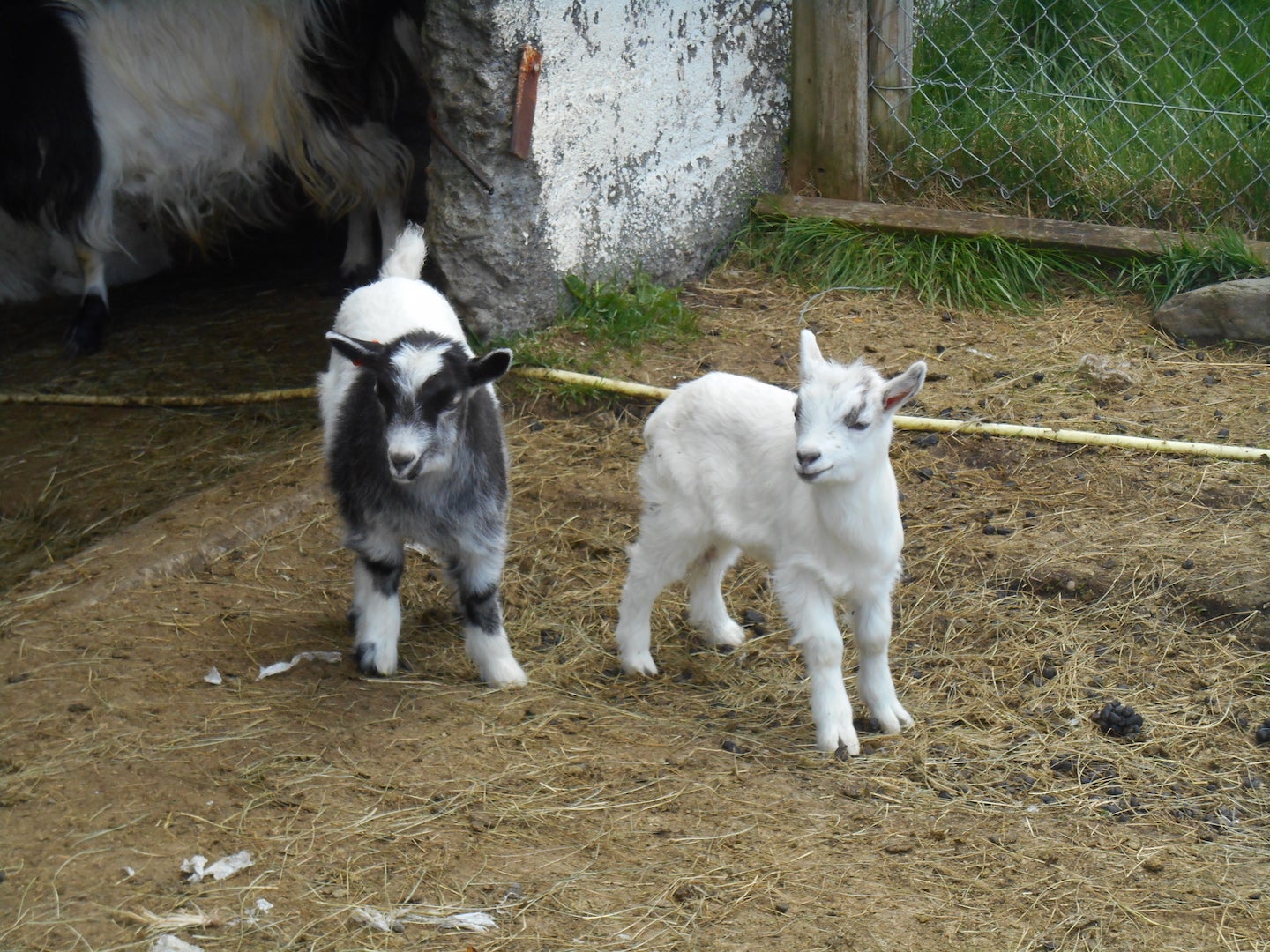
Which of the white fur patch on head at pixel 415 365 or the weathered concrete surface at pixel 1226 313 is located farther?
the weathered concrete surface at pixel 1226 313

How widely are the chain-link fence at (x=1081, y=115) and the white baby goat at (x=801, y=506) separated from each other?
2947 mm

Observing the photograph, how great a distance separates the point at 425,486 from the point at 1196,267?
3547 mm

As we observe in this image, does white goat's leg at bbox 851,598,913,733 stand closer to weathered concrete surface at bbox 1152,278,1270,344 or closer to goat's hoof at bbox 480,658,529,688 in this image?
goat's hoof at bbox 480,658,529,688

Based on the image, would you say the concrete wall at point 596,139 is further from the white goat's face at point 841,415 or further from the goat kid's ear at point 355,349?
the white goat's face at point 841,415

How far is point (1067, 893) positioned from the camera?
2871 mm

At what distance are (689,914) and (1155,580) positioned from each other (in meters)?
1.97

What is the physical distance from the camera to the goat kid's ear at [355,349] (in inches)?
136

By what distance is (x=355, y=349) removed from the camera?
3479 millimetres

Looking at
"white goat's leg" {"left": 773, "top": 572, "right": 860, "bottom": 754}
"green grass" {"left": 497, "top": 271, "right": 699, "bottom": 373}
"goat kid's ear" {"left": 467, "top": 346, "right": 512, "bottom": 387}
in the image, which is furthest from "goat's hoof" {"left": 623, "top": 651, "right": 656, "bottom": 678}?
"green grass" {"left": 497, "top": 271, "right": 699, "bottom": 373}

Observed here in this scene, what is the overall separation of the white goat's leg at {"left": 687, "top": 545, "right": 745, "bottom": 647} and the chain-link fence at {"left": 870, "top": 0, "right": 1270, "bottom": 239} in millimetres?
2895

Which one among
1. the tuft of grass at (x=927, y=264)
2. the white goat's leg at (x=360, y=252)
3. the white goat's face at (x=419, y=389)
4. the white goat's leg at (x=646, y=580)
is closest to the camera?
the white goat's face at (x=419, y=389)

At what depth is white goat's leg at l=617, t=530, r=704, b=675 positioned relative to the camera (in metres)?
3.69

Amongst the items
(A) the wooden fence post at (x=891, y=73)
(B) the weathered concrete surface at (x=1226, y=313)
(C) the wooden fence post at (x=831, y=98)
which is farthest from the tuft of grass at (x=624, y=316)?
(B) the weathered concrete surface at (x=1226, y=313)

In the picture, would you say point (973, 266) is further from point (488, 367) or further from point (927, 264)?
point (488, 367)
